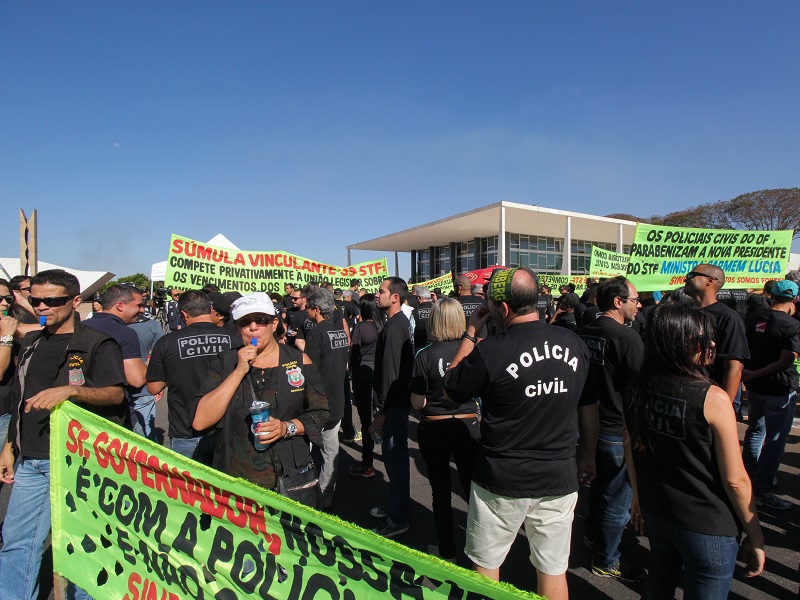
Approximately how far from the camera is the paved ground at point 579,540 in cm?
307

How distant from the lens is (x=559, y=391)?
234 centimetres

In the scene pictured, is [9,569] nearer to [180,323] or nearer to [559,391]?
[559,391]

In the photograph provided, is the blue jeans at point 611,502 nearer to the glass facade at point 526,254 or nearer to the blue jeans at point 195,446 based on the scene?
the blue jeans at point 195,446

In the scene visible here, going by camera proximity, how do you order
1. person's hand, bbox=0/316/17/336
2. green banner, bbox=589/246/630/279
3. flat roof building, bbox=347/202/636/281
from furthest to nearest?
flat roof building, bbox=347/202/636/281
green banner, bbox=589/246/630/279
person's hand, bbox=0/316/17/336

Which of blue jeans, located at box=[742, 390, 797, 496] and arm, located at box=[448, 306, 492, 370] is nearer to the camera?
arm, located at box=[448, 306, 492, 370]

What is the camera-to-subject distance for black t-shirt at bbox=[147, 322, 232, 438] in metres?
3.51

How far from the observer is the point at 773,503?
4156 millimetres

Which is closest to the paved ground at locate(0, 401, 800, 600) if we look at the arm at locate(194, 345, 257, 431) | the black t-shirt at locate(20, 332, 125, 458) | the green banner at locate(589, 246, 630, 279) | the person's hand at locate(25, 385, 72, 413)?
Result: the black t-shirt at locate(20, 332, 125, 458)

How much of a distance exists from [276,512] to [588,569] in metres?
2.62

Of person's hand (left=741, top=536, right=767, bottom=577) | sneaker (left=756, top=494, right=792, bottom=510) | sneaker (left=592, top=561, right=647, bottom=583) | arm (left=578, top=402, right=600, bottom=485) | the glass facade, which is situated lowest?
sneaker (left=592, top=561, right=647, bottom=583)

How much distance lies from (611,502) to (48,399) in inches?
137

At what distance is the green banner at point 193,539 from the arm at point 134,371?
4.01 ft

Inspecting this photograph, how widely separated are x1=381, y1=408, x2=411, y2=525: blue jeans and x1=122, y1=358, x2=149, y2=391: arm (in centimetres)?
204

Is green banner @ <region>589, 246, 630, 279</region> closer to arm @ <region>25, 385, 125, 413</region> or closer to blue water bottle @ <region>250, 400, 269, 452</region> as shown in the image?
blue water bottle @ <region>250, 400, 269, 452</region>
